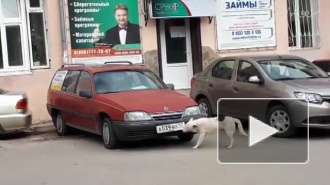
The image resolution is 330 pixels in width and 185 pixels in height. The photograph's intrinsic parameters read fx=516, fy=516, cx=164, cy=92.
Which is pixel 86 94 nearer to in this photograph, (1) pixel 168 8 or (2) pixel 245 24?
(1) pixel 168 8

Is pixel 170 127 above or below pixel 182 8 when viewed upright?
below

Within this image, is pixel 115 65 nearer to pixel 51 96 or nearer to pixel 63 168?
pixel 51 96

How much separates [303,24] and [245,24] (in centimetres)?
254

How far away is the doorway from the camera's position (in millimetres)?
14586

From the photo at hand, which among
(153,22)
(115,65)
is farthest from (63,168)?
(153,22)

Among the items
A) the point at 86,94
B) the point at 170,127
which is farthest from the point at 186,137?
the point at 86,94

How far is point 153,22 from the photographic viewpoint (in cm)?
1402

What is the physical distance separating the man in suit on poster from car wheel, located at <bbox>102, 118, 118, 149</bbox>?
4.69m

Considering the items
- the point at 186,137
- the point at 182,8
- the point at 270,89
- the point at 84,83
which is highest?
the point at 182,8

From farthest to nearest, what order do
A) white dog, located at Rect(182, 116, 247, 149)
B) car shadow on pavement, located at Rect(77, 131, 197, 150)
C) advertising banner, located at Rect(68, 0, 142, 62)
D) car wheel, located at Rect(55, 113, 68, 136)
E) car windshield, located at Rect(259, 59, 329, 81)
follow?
advertising banner, located at Rect(68, 0, 142, 62) < car wheel, located at Rect(55, 113, 68, 136) < car windshield, located at Rect(259, 59, 329, 81) < car shadow on pavement, located at Rect(77, 131, 197, 150) < white dog, located at Rect(182, 116, 247, 149)

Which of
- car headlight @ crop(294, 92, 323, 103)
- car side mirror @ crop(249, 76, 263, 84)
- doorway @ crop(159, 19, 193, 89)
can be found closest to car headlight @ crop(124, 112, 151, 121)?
car side mirror @ crop(249, 76, 263, 84)

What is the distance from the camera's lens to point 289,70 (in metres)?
10.4

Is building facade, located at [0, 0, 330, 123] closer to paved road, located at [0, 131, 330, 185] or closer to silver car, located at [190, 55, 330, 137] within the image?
silver car, located at [190, 55, 330, 137]
